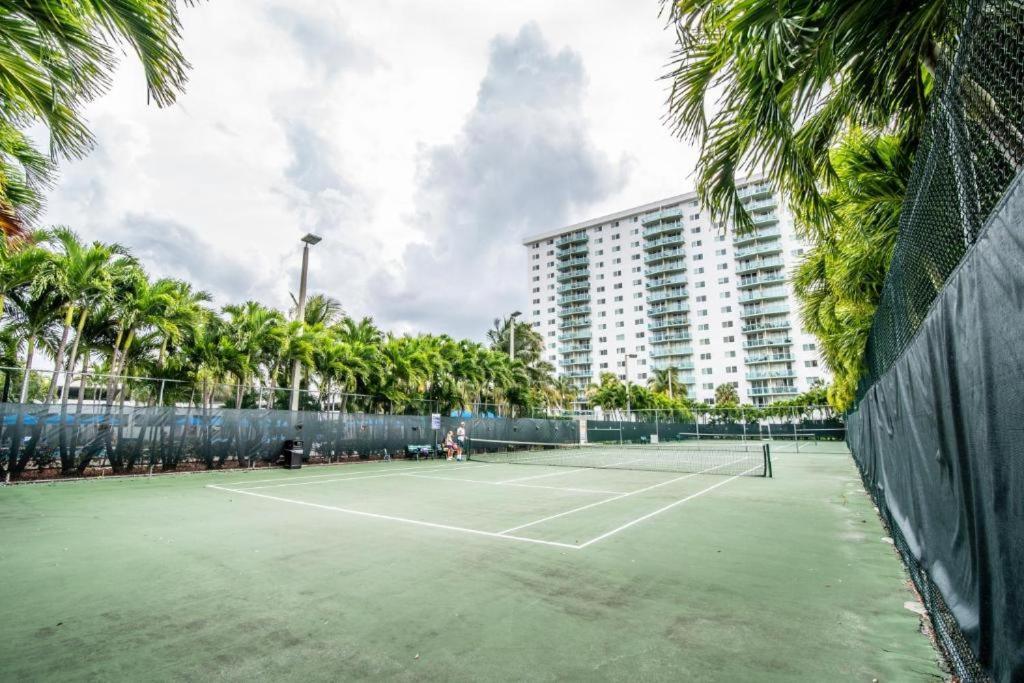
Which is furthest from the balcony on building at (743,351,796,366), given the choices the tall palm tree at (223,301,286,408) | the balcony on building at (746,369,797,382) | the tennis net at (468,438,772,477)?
the tall palm tree at (223,301,286,408)

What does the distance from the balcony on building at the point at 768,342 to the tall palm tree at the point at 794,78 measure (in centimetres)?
8071

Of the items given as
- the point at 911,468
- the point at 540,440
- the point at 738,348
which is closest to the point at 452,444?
the point at 540,440

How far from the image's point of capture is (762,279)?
258 feet

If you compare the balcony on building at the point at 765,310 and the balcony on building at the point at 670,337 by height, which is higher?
the balcony on building at the point at 765,310

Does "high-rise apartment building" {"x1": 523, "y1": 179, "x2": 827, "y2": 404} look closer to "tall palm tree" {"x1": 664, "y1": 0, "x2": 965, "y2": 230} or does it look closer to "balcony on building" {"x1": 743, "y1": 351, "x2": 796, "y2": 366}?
"balcony on building" {"x1": 743, "y1": 351, "x2": 796, "y2": 366}

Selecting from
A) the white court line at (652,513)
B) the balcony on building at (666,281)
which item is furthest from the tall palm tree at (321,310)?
the balcony on building at (666,281)

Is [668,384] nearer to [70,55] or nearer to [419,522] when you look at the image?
[419,522]

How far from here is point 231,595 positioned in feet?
15.7

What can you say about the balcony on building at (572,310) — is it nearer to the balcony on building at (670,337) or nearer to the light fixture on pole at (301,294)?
the balcony on building at (670,337)

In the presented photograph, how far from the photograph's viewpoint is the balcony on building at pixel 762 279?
77.2 metres

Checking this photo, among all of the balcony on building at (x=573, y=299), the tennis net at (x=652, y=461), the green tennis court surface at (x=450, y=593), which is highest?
the balcony on building at (x=573, y=299)

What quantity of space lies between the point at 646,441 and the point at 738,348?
1734 inches

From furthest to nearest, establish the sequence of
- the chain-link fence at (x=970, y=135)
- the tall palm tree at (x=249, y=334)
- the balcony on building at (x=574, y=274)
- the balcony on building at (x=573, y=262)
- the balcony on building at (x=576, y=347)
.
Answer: the balcony on building at (x=573, y=262) → the balcony on building at (x=574, y=274) → the balcony on building at (x=576, y=347) → the tall palm tree at (x=249, y=334) → the chain-link fence at (x=970, y=135)

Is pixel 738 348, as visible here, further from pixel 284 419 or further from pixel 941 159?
pixel 941 159
